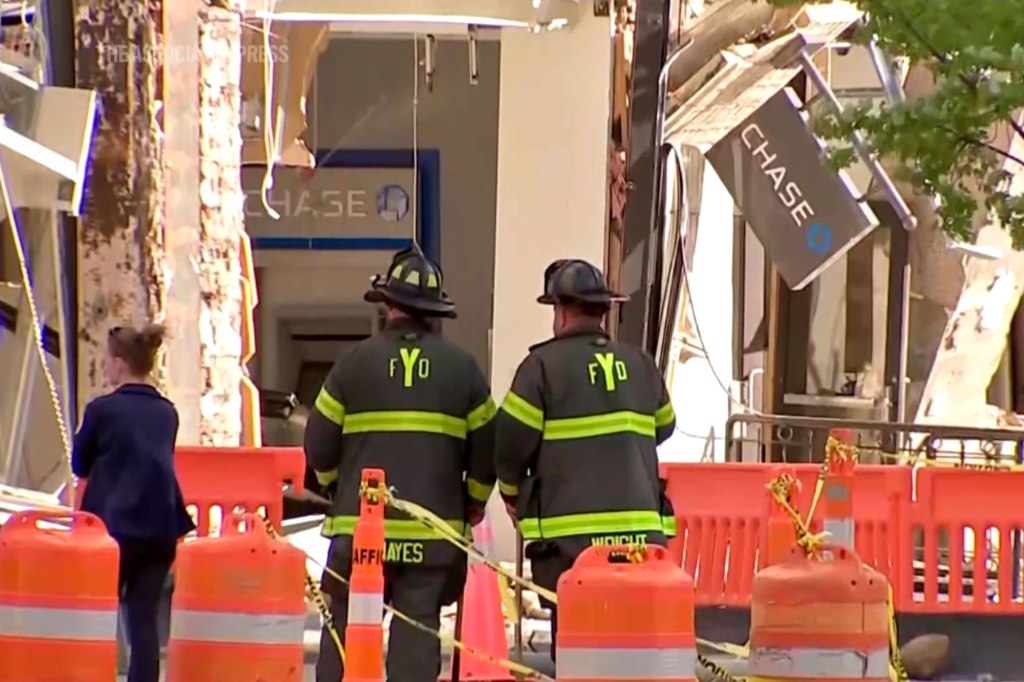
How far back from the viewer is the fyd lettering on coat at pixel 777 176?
16.0 m

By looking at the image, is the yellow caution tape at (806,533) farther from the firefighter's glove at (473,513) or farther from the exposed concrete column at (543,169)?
the exposed concrete column at (543,169)

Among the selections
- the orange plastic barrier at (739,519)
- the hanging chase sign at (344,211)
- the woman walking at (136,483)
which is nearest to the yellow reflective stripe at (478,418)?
the woman walking at (136,483)

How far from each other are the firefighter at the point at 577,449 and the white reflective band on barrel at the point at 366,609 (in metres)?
0.84

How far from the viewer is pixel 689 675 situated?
25.3 feet

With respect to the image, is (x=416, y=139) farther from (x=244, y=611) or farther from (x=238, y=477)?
(x=244, y=611)

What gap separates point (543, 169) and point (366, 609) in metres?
7.06

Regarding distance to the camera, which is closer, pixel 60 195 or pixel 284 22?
pixel 60 195

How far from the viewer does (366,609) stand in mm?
8047

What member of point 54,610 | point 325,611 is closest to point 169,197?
point 325,611

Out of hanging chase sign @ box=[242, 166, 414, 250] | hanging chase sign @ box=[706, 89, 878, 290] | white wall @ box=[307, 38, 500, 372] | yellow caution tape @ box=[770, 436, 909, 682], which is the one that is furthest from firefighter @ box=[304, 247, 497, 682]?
hanging chase sign @ box=[242, 166, 414, 250]

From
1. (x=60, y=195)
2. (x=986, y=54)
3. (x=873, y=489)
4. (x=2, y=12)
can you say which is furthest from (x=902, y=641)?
(x=2, y=12)

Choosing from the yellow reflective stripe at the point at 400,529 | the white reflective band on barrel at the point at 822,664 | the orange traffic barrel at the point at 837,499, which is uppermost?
the orange traffic barrel at the point at 837,499

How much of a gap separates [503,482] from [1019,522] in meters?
4.45

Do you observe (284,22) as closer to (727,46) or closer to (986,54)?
(727,46)
